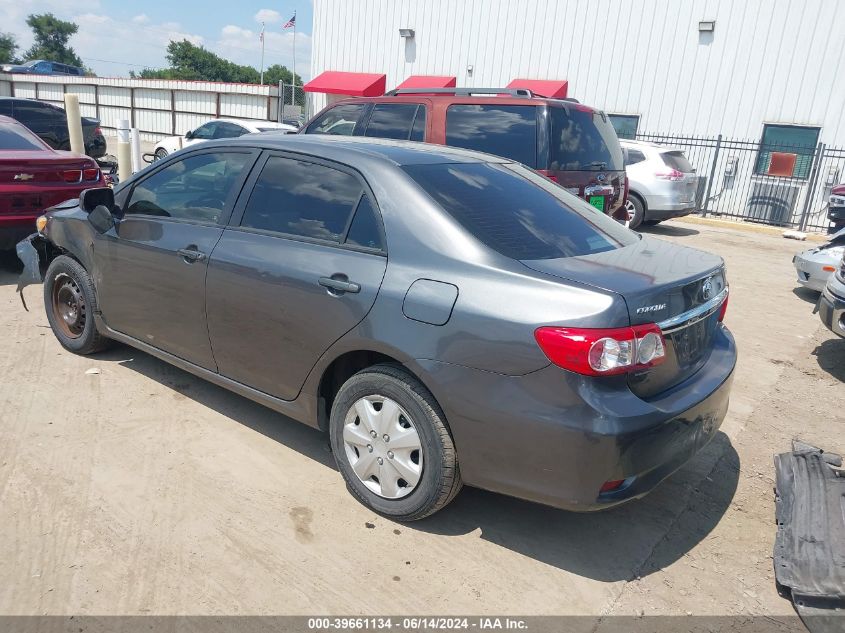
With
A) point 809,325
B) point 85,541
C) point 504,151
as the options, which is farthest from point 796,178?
point 85,541

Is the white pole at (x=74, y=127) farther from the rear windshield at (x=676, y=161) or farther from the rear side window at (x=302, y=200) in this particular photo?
the rear windshield at (x=676, y=161)

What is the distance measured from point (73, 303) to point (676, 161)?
1062 cm

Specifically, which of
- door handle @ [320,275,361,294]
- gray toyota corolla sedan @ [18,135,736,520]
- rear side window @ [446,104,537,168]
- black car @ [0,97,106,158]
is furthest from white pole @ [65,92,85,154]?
door handle @ [320,275,361,294]

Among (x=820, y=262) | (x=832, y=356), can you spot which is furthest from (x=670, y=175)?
(x=832, y=356)

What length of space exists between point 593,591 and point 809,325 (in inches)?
209

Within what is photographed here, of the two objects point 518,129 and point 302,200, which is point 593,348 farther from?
point 518,129

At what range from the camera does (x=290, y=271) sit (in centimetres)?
324

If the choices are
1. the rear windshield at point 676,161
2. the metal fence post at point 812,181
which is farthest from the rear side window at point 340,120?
the metal fence post at point 812,181

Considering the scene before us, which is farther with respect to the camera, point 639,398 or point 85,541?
point 85,541

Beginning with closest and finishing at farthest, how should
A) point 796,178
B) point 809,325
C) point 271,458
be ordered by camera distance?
point 271,458
point 809,325
point 796,178

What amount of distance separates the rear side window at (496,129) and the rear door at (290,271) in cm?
376

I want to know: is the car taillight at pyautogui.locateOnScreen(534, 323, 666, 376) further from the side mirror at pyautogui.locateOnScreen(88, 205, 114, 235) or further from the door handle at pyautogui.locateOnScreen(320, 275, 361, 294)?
the side mirror at pyautogui.locateOnScreen(88, 205, 114, 235)

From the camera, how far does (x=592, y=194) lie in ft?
22.8

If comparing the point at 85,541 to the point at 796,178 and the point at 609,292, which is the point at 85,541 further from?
the point at 796,178
